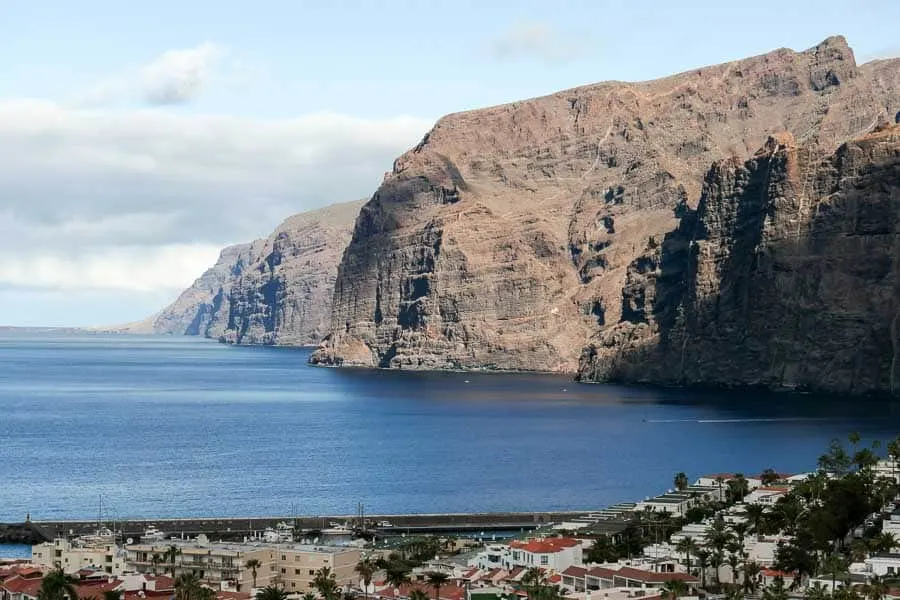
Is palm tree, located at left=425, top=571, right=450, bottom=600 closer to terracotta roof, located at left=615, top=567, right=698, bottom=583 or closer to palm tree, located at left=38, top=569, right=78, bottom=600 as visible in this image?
terracotta roof, located at left=615, top=567, right=698, bottom=583

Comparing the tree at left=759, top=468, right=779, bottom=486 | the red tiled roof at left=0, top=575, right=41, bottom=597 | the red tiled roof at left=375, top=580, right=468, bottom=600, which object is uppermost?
the tree at left=759, top=468, right=779, bottom=486

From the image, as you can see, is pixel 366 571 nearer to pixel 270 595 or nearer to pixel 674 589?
pixel 270 595

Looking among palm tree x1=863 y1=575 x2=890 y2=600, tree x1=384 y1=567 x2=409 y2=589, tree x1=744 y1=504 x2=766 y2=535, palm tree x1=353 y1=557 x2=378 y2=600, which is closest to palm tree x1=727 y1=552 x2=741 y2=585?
palm tree x1=863 y1=575 x2=890 y2=600

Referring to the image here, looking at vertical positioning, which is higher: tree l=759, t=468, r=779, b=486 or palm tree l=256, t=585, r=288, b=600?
tree l=759, t=468, r=779, b=486

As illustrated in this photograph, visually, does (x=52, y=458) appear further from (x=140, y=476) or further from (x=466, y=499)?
(x=466, y=499)

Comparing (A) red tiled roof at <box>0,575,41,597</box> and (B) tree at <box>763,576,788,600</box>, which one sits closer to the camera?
(B) tree at <box>763,576,788,600</box>
